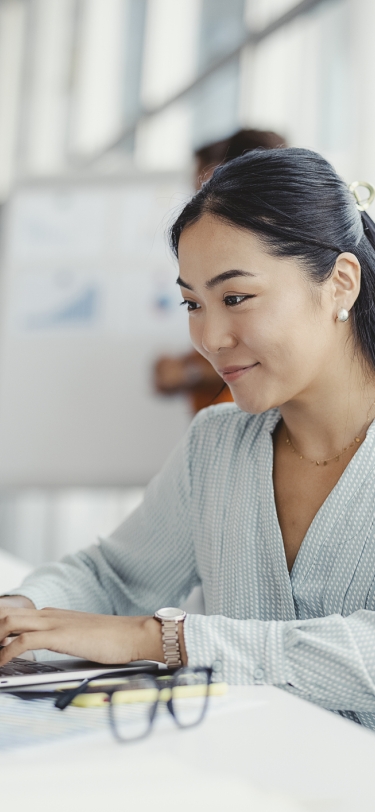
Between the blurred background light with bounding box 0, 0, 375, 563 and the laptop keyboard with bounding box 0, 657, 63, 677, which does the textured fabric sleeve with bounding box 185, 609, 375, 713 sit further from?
the blurred background light with bounding box 0, 0, 375, 563

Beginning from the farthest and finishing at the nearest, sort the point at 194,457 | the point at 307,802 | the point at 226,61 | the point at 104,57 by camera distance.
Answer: the point at 104,57 < the point at 226,61 < the point at 194,457 < the point at 307,802

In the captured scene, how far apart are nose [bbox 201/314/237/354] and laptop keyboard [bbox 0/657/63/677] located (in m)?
0.46

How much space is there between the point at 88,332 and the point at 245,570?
180 cm

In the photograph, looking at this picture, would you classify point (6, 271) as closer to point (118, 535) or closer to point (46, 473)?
point (46, 473)

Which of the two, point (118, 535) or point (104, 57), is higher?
point (104, 57)

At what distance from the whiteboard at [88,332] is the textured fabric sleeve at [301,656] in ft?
6.36

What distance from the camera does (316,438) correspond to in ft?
4.10

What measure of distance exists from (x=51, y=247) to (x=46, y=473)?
31.0 inches

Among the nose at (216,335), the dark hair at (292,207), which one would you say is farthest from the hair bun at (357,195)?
the nose at (216,335)

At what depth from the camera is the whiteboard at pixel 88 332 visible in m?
2.88

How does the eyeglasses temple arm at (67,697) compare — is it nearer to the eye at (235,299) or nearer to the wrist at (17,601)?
the wrist at (17,601)

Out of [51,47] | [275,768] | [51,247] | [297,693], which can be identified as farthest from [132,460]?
[51,47]

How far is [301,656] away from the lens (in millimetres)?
908

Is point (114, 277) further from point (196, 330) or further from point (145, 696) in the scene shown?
point (145, 696)
